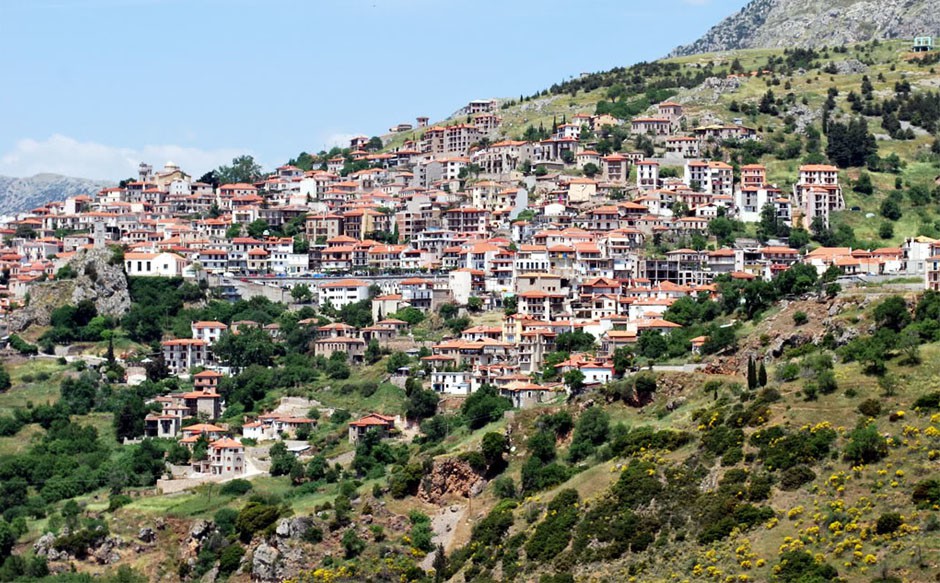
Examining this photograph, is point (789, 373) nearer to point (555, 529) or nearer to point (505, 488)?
point (555, 529)

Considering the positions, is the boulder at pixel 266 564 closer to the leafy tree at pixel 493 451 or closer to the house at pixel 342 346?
the leafy tree at pixel 493 451

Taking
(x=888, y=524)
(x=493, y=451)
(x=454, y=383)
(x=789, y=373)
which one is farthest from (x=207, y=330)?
(x=888, y=524)

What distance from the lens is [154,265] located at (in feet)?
368

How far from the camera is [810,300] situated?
269 feet

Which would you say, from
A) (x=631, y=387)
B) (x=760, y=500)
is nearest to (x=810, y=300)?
(x=631, y=387)

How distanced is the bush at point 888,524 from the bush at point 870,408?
7909mm

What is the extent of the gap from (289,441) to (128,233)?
4148 cm

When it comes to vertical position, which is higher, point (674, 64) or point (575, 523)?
point (674, 64)

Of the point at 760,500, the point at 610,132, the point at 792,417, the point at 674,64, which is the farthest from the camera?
the point at 674,64

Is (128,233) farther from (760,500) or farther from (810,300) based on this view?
(760,500)

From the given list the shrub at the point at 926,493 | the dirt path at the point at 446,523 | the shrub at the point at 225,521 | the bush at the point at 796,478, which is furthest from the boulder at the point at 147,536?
the shrub at the point at 926,493

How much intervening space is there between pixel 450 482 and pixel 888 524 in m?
24.6

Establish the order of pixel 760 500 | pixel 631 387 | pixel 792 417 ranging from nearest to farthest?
1. pixel 760 500
2. pixel 792 417
3. pixel 631 387

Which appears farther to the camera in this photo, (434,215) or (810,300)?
(434,215)
